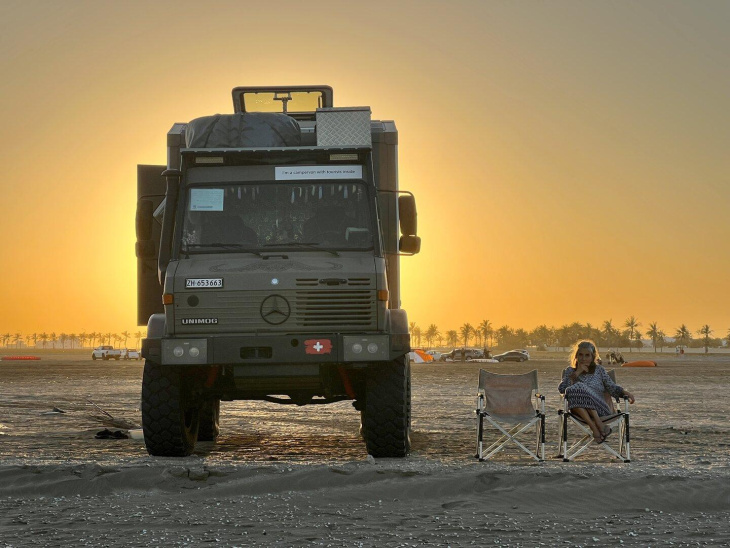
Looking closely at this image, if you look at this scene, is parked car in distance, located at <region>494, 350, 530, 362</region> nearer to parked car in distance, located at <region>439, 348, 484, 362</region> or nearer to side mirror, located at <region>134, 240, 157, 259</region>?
parked car in distance, located at <region>439, 348, 484, 362</region>

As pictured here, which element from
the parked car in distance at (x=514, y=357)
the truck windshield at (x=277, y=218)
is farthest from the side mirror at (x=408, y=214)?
the parked car in distance at (x=514, y=357)

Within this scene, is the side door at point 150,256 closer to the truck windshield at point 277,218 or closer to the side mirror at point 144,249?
the side mirror at point 144,249

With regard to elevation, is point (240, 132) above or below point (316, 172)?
above

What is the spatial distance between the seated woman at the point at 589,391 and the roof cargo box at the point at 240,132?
12.9 ft

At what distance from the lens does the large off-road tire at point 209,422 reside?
1272 centimetres

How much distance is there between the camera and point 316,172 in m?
10.3

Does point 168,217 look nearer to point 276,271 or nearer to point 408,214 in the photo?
point 276,271

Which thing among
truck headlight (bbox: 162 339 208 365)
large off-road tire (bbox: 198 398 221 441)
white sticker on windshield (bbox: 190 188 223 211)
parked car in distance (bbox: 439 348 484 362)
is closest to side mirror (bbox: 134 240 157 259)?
white sticker on windshield (bbox: 190 188 223 211)

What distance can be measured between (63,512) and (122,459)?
10.6ft

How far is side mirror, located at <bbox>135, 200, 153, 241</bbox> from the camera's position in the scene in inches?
399

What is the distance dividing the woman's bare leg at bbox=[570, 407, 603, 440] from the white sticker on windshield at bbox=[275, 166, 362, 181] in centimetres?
342

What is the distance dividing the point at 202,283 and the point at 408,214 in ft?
7.22

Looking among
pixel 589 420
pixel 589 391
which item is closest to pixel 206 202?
pixel 589 391

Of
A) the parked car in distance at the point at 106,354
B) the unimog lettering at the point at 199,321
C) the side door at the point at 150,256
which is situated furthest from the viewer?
the parked car in distance at the point at 106,354
